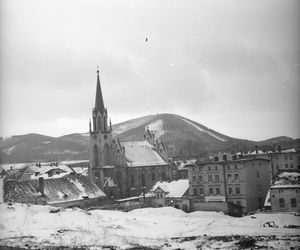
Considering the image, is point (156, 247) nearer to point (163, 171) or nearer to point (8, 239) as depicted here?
point (8, 239)

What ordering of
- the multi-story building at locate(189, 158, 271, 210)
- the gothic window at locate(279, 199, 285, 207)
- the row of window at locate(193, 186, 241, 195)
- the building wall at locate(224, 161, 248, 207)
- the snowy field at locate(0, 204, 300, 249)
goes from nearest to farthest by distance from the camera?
the snowy field at locate(0, 204, 300, 249) → the gothic window at locate(279, 199, 285, 207) → the building wall at locate(224, 161, 248, 207) → the multi-story building at locate(189, 158, 271, 210) → the row of window at locate(193, 186, 241, 195)

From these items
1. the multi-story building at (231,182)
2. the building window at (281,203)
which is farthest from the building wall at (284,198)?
the multi-story building at (231,182)

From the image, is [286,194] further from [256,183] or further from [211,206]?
[256,183]

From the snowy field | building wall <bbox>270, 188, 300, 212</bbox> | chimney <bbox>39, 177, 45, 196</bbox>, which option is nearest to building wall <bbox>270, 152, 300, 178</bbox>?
building wall <bbox>270, 188, 300, 212</bbox>

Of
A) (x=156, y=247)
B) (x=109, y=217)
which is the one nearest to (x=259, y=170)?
(x=109, y=217)

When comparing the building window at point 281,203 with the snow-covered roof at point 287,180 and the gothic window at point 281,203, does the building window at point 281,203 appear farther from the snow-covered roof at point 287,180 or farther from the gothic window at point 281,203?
the snow-covered roof at point 287,180

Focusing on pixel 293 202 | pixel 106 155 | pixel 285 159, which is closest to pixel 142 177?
pixel 106 155

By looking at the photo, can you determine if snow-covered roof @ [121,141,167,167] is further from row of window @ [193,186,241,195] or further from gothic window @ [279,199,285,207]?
gothic window @ [279,199,285,207]
